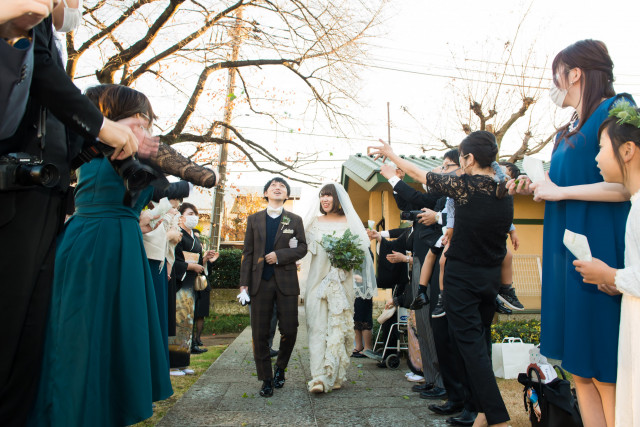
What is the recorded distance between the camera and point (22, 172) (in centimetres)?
153

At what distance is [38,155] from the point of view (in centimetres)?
170

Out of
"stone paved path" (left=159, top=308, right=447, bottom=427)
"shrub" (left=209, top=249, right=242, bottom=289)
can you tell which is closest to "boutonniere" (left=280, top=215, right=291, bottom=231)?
"stone paved path" (left=159, top=308, right=447, bottom=427)

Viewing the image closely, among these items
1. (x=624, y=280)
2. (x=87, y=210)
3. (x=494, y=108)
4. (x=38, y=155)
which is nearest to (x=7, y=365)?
(x=38, y=155)

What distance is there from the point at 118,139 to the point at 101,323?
0.88 meters

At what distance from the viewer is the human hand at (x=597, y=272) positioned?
214cm

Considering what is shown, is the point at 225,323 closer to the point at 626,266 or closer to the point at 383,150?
the point at 383,150

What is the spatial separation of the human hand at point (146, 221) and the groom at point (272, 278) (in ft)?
5.20

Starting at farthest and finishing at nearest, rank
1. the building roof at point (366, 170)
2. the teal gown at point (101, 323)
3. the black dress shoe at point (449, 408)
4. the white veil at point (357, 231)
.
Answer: the building roof at point (366, 170)
the white veil at point (357, 231)
the black dress shoe at point (449, 408)
the teal gown at point (101, 323)

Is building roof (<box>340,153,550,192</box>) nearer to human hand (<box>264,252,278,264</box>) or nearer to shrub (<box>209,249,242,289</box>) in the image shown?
shrub (<box>209,249,242,289</box>)

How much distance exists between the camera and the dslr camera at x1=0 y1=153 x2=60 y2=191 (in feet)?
4.94

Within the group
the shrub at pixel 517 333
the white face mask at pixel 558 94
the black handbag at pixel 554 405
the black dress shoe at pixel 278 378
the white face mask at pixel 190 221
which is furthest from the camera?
the white face mask at pixel 190 221

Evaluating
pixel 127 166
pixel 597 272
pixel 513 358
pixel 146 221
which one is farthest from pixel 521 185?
pixel 513 358

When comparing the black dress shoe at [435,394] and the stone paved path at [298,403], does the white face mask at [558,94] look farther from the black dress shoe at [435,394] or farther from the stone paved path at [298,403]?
the black dress shoe at [435,394]

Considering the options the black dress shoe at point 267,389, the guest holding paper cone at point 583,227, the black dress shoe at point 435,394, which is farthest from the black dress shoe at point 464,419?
the black dress shoe at point 267,389
